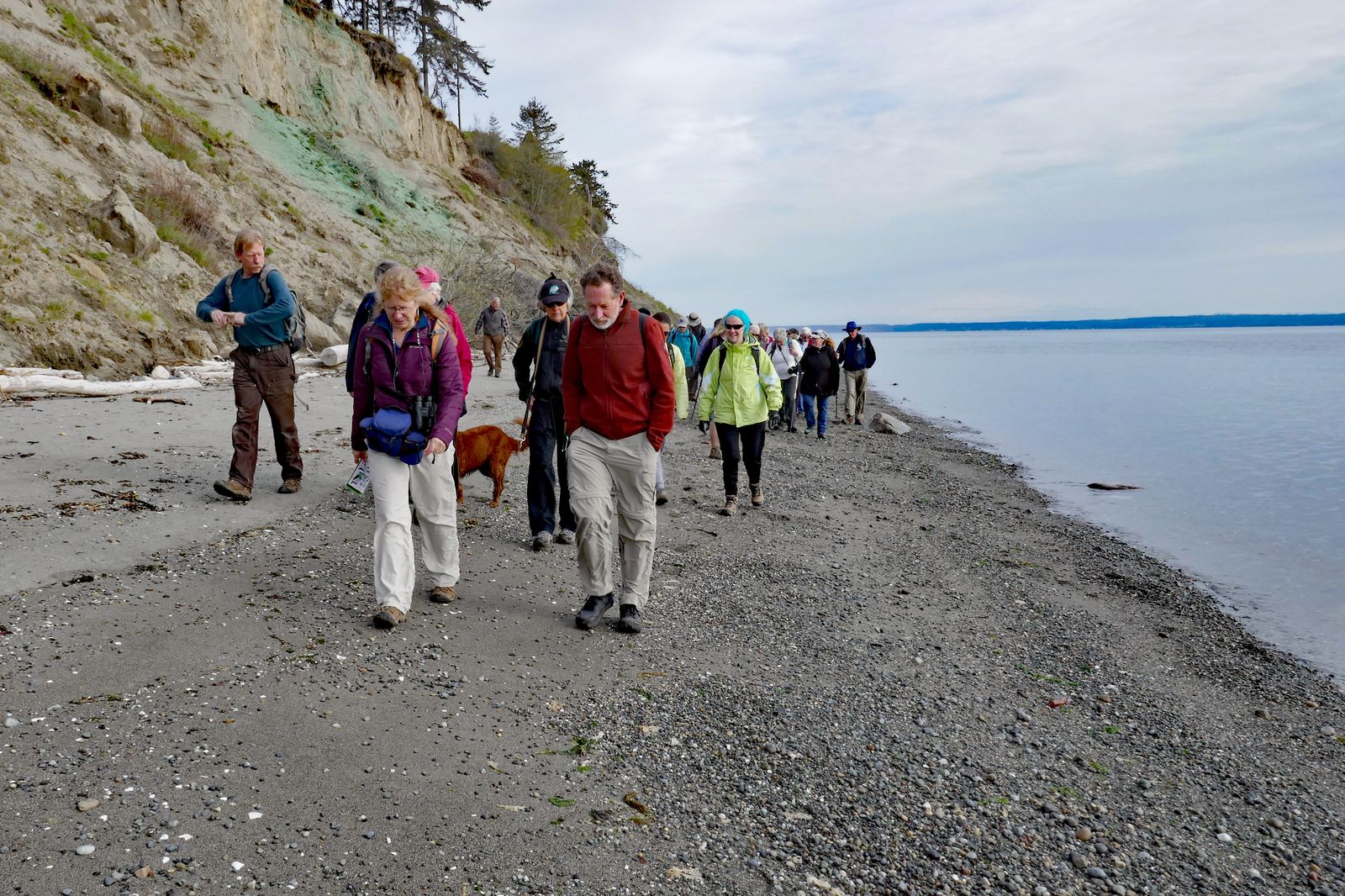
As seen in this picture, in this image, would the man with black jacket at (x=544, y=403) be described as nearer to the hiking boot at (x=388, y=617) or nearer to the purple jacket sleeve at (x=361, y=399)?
the purple jacket sleeve at (x=361, y=399)

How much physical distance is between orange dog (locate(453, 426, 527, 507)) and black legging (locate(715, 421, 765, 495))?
7.39 ft

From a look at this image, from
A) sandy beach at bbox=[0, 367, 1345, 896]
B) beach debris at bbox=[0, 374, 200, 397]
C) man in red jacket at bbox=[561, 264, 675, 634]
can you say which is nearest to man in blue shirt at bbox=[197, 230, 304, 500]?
sandy beach at bbox=[0, 367, 1345, 896]

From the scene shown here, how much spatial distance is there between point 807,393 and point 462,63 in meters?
36.5

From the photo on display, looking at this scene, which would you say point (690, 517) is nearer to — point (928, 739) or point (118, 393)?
point (928, 739)

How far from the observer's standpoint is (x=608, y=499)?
5.11 metres

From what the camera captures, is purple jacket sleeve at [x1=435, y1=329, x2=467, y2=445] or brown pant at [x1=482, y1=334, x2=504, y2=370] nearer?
purple jacket sleeve at [x1=435, y1=329, x2=467, y2=445]

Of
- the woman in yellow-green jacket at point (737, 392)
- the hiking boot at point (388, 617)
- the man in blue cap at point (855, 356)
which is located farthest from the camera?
the man in blue cap at point (855, 356)

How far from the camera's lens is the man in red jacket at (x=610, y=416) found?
16.2ft

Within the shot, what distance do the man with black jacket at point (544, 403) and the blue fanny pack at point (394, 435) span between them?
1877 mm

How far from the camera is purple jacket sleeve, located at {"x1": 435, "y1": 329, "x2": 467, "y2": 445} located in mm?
4695

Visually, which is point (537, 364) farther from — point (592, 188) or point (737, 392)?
point (592, 188)

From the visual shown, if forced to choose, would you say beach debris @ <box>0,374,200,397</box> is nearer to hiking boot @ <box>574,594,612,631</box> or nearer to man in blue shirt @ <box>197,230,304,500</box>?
man in blue shirt @ <box>197,230,304,500</box>

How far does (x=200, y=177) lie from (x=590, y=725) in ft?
65.1

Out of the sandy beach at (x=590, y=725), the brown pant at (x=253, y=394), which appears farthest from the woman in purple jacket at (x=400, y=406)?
the brown pant at (x=253, y=394)
